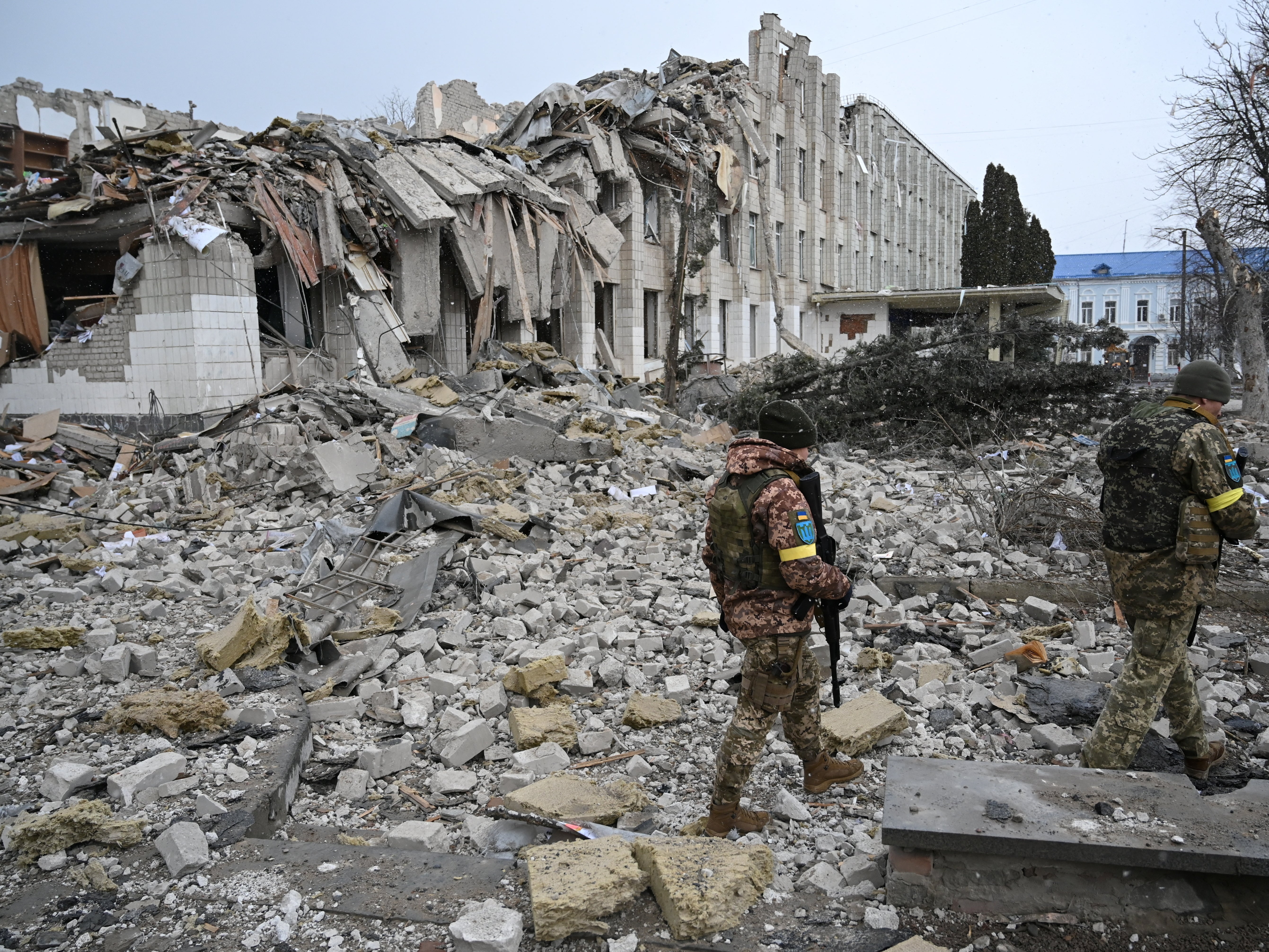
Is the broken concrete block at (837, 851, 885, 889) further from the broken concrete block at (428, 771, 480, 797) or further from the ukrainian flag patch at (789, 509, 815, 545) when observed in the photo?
the broken concrete block at (428, 771, 480, 797)

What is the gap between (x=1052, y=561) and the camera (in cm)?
692

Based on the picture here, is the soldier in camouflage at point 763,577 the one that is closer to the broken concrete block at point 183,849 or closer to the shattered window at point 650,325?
the broken concrete block at point 183,849

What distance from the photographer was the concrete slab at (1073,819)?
2.63 meters

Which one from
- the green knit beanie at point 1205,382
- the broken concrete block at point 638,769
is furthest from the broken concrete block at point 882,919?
the green knit beanie at point 1205,382

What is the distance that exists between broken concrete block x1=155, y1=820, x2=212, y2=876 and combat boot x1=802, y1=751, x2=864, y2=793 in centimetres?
234

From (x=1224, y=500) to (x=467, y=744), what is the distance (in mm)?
3401

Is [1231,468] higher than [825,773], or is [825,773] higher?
[1231,468]

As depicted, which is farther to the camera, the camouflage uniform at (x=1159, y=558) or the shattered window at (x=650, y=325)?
the shattered window at (x=650, y=325)

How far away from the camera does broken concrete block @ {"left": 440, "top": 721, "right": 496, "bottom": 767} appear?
4176 millimetres

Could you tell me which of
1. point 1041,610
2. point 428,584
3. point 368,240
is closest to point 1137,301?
point 368,240

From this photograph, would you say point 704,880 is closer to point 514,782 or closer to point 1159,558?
point 514,782

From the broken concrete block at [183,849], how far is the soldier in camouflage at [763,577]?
74.2 inches

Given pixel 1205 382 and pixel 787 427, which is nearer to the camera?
pixel 787 427

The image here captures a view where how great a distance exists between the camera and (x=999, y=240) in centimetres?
3762
